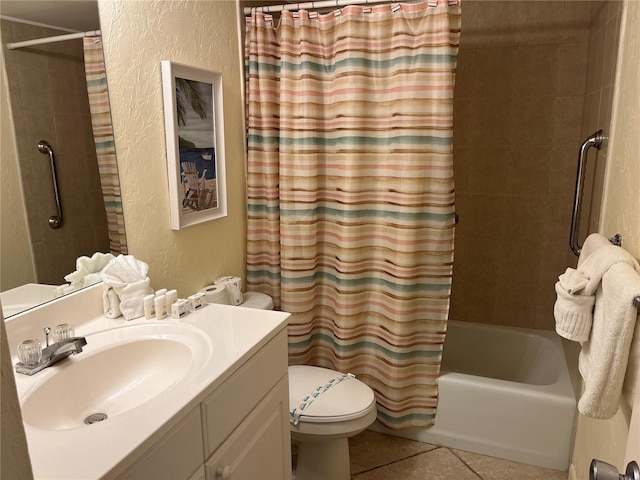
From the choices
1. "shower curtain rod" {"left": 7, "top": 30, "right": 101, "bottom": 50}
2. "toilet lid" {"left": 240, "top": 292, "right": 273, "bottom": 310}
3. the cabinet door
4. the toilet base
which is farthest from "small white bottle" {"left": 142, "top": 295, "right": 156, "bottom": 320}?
the toilet base

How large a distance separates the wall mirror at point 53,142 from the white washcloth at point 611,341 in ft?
4.69

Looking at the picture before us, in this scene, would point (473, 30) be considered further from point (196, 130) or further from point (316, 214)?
point (196, 130)

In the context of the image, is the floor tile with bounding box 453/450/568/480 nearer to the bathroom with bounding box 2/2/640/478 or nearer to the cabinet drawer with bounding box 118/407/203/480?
the bathroom with bounding box 2/2/640/478

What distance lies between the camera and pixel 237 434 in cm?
130

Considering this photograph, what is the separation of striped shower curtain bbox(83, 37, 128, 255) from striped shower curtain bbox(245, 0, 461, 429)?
0.76 metres

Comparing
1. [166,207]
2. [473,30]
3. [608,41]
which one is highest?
[473,30]

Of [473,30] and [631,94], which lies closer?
[631,94]

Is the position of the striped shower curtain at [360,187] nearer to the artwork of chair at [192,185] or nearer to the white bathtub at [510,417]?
the white bathtub at [510,417]

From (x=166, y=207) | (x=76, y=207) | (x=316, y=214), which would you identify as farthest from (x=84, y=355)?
(x=316, y=214)

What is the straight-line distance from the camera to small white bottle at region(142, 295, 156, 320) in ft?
5.01

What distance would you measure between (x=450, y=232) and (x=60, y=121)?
150 centimetres

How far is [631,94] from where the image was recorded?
144cm

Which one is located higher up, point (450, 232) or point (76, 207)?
point (76, 207)

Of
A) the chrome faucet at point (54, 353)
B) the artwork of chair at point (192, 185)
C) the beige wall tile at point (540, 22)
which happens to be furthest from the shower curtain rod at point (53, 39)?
the beige wall tile at point (540, 22)
